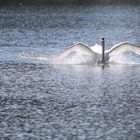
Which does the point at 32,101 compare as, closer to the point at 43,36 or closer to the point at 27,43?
the point at 27,43

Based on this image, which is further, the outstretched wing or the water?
the outstretched wing

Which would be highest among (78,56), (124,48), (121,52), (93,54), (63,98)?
(124,48)

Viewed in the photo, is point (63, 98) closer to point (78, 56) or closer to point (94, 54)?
point (94, 54)

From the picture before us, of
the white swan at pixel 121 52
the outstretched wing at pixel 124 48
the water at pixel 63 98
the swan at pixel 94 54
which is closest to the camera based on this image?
the water at pixel 63 98

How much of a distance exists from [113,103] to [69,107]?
1.92m

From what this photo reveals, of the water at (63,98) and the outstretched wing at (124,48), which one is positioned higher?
the outstretched wing at (124,48)

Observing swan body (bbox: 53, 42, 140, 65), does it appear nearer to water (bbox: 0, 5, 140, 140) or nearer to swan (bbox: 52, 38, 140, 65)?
swan (bbox: 52, 38, 140, 65)

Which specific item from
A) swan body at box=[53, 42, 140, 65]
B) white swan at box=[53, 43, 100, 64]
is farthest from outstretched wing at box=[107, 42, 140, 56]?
white swan at box=[53, 43, 100, 64]

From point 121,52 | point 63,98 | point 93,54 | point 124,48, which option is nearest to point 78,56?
point 93,54

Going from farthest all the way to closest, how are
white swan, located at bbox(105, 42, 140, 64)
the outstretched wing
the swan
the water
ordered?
the outstretched wing → white swan, located at bbox(105, 42, 140, 64) → the swan → the water

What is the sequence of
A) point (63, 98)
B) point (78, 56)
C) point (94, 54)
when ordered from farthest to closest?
point (78, 56), point (94, 54), point (63, 98)

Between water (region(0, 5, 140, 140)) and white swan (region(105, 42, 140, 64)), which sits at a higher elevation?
white swan (region(105, 42, 140, 64))

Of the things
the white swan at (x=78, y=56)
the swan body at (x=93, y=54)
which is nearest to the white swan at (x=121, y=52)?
the swan body at (x=93, y=54)

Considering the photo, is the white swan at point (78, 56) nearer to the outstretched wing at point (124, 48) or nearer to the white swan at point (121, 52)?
the white swan at point (121, 52)
